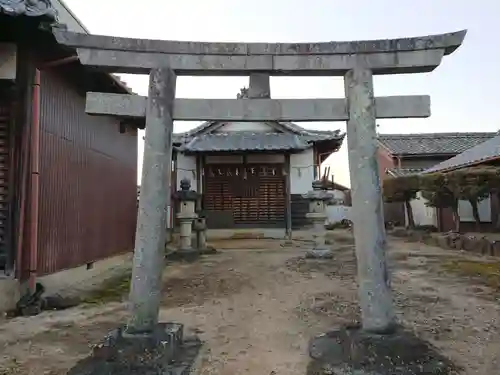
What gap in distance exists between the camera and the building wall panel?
7.23m

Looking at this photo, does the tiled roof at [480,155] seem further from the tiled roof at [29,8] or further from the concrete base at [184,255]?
the tiled roof at [29,8]

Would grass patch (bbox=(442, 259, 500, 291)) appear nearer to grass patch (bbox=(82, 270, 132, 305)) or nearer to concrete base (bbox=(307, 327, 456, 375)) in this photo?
concrete base (bbox=(307, 327, 456, 375))

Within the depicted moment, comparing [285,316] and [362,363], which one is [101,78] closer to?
[285,316]

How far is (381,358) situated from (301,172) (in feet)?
50.2

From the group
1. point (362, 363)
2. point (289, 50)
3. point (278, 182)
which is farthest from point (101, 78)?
point (278, 182)

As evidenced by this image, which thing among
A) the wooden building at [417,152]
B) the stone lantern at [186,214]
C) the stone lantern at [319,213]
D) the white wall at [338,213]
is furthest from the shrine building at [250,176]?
the white wall at [338,213]

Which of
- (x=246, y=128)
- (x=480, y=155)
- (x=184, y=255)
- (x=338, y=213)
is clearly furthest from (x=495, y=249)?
(x=338, y=213)

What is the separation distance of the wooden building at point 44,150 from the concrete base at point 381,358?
16.0 ft

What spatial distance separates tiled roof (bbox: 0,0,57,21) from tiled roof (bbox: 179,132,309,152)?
12457 millimetres

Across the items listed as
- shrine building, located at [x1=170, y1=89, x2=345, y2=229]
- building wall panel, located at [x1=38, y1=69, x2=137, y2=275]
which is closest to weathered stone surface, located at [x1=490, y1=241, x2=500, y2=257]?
shrine building, located at [x1=170, y1=89, x2=345, y2=229]

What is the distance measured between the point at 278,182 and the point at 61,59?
42.4 feet

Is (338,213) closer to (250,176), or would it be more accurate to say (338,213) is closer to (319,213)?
(250,176)

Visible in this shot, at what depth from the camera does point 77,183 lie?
8562mm

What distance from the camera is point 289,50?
16.1ft
